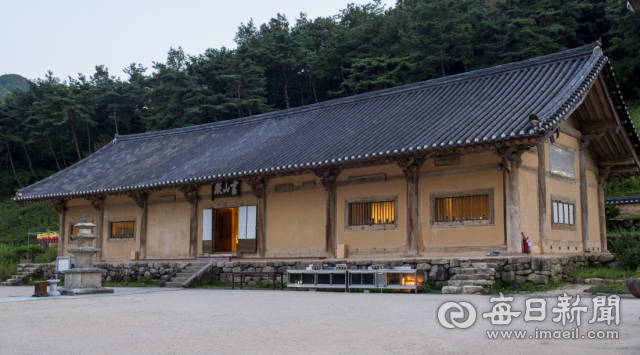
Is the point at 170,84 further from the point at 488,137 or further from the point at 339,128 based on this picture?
the point at 488,137

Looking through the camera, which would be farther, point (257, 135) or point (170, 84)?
point (170, 84)

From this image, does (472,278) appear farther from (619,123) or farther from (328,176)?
(619,123)

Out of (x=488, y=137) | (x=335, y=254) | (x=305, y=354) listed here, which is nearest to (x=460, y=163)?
(x=488, y=137)

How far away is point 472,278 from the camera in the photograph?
15195 millimetres

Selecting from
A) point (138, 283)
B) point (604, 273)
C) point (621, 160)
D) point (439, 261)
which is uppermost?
point (621, 160)

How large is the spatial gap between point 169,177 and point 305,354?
56.9 feet

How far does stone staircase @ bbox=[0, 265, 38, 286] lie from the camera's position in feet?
83.6

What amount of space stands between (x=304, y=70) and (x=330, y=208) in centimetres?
3492

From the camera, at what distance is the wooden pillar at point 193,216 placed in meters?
22.8

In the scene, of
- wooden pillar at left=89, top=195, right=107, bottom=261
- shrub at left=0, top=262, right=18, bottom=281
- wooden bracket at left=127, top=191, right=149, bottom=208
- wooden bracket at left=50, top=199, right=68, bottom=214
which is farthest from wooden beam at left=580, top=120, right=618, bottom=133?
shrub at left=0, top=262, right=18, bottom=281

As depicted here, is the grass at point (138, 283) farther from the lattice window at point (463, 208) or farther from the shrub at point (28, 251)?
the lattice window at point (463, 208)

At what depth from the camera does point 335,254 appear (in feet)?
63.5

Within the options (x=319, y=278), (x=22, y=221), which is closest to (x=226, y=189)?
(x=319, y=278)

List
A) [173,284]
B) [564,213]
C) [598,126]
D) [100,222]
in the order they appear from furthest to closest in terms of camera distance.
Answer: [100,222]
[173,284]
[598,126]
[564,213]
